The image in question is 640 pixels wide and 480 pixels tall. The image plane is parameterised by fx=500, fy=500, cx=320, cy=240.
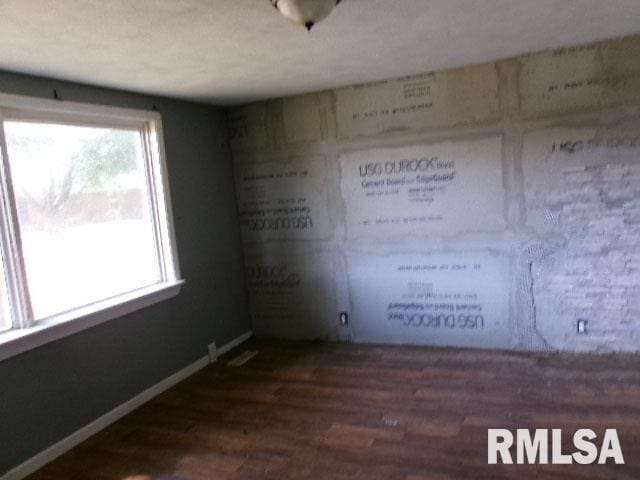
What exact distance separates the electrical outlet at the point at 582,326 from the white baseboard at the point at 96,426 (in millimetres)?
2841

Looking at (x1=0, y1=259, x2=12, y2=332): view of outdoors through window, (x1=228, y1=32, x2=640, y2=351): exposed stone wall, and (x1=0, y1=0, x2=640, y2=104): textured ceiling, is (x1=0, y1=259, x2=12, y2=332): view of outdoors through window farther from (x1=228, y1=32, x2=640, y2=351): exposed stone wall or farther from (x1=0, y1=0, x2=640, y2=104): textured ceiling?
(x1=228, y1=32, x2=640, y2=351): exposed stone wall

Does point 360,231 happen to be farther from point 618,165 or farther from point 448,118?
point 618,165

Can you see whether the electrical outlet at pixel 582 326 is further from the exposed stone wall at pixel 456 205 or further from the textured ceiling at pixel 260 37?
the textured ceiling at pixel 260 37

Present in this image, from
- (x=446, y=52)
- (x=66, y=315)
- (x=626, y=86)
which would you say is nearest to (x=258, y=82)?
(x=446, y=52)

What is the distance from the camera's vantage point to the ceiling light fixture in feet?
6.21

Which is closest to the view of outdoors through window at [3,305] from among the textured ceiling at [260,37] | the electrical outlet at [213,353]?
the textured ceiling at [260,37]

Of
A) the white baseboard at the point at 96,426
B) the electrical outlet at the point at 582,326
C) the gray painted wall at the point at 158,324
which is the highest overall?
the gray painted wall at the point at 158,324

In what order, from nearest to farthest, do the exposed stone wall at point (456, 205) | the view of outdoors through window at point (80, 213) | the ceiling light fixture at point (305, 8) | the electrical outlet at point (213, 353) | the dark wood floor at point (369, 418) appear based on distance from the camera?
the ceiling light fixture at point (305, 8) < the dark wood floor at point (369, 418) < the view of outdoors through window at point (80, 213) < the exposed stone wall at point (456, 205) < the electrical outlet at point (213, 353)

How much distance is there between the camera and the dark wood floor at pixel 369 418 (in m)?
2.49

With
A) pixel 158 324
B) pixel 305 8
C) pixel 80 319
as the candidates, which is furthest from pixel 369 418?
pixel 305 8

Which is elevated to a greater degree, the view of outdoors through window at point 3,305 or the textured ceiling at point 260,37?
the textured ceiling at point 260,37

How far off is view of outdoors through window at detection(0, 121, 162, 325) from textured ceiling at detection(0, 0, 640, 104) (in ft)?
1.28

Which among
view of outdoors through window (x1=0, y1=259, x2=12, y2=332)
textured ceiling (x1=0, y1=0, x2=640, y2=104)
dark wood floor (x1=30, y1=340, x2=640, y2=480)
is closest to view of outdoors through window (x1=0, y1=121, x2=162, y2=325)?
view of outdoors through window (x1=0, y1=259, x2=12, y2=332)

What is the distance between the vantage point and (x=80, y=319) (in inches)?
116
